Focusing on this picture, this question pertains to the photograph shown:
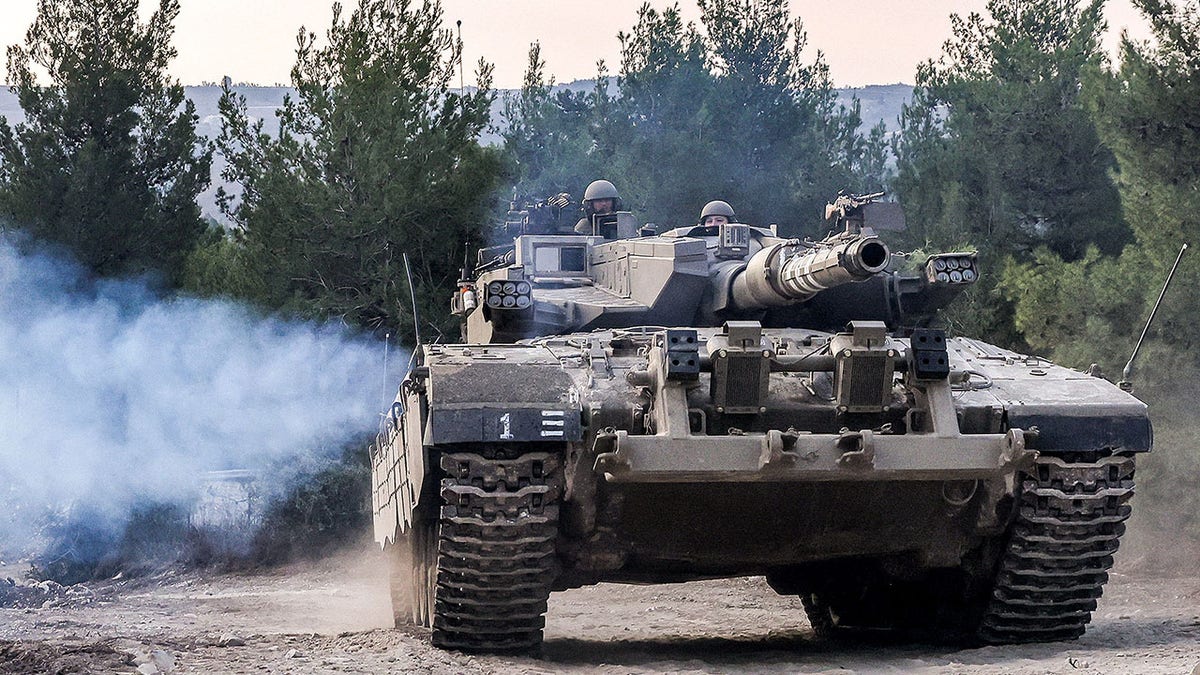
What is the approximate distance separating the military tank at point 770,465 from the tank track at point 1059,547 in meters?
0.01

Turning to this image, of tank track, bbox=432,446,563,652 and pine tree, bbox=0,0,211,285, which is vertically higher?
pine tree, bbox=0,0,211,285

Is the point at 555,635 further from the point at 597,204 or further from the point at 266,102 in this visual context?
the point at 266,102

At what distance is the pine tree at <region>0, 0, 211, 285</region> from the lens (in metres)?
22.0

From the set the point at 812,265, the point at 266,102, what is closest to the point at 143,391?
the point at 812,265

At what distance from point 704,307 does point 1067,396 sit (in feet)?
9.87

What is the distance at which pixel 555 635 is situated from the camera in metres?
13.1

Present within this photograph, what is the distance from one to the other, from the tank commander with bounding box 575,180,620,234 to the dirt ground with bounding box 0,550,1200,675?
335 centimetres

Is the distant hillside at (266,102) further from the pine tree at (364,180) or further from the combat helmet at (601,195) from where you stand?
the combat helmet at (601,195)

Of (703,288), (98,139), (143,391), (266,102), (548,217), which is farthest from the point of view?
(266,102)

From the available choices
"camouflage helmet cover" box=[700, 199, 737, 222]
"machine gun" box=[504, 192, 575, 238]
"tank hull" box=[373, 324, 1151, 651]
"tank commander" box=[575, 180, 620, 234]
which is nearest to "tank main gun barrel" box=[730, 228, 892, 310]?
"tank hull" box=[373, 324, 1151, 651]

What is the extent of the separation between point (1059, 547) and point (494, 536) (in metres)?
3.30

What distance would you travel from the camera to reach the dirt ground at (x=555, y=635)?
926 centimetres

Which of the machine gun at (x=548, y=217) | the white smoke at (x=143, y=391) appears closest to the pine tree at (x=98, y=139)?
the white smoke at (x=143, y=391)

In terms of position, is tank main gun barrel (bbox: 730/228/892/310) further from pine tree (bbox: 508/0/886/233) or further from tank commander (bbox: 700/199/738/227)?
pine tree (bbox: 508/0/886/233)
